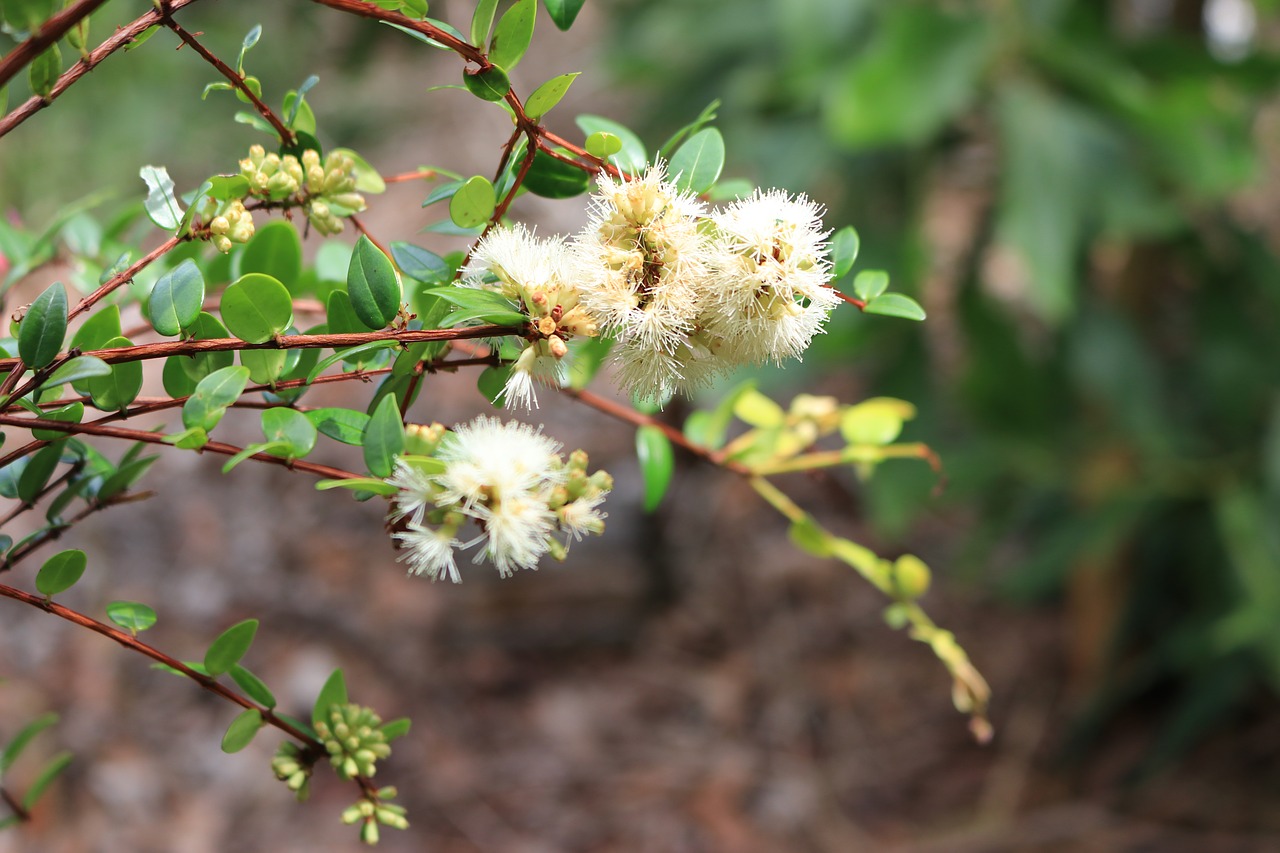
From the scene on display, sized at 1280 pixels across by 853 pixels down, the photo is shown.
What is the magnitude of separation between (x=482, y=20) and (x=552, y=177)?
0.07m

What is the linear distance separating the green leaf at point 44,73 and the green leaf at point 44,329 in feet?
0.18

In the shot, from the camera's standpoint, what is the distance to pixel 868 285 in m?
0.36

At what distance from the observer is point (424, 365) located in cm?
33

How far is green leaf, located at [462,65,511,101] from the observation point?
1.00ft

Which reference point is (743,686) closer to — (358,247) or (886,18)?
(886,18)

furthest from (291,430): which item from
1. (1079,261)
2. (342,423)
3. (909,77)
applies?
(1079,261)

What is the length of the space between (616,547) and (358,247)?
1662mm

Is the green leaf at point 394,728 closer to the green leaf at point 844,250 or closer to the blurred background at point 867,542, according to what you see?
the green leaf at point 844,250

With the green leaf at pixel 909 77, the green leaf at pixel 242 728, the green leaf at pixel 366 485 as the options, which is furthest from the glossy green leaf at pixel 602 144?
the green leaf at pixel 909 77

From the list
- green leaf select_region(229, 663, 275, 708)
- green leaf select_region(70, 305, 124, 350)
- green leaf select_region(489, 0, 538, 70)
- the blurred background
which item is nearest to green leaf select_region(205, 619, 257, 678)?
green leaf select_region(229, 663, 275, 708)

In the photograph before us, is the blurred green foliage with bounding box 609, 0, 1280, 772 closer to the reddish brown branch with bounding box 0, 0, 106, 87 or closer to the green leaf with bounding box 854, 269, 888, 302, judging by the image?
the green leaf with bounding box 854, 269, 888, 302

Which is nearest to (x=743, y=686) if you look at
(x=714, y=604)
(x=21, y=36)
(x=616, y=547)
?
(x=714, y=604)

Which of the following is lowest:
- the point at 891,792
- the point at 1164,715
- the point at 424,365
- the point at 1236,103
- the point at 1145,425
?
the point at 424,365

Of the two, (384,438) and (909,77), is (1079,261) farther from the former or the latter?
(384,438)
